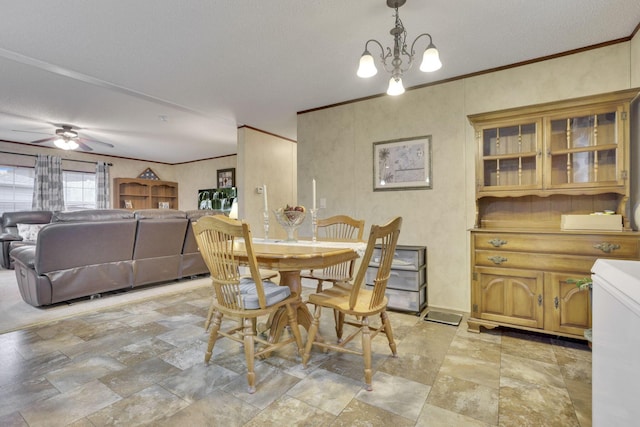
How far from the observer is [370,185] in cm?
365

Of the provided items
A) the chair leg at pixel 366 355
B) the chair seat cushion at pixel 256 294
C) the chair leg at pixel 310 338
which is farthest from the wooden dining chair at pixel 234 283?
the chair leg at pixel 366 355

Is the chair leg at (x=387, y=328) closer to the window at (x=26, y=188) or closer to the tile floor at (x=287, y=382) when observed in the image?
the tile floor at (x=287, y=382)

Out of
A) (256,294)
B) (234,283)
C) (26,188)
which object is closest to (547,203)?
(256,294)

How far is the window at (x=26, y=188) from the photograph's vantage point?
6141 millimetres

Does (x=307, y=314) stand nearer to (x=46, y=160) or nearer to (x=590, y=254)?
(x=590, y=254)

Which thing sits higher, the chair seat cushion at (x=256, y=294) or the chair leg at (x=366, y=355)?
the chair seat cushion at (x=256, y=294)

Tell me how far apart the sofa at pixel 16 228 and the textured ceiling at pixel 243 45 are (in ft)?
7.19

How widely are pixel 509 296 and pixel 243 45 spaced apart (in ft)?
9.79

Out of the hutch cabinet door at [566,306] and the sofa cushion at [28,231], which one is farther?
the sofa cushion at [28,231]

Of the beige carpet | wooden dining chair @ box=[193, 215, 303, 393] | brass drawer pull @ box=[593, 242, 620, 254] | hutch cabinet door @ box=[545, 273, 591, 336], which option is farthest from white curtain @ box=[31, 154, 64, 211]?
brass drawer pull @ box=[593, 242, 620, 254]

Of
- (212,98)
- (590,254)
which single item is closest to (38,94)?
(212,98)

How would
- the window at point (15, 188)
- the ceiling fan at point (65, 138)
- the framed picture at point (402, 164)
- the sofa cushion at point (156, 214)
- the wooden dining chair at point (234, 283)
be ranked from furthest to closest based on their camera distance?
the window at point (15, 188), the ceiling fan at point (65, 138), the sofa cushion at point (156, 214), the framed picture at point (402, 164), the wooden dining chair at point (234, 283)

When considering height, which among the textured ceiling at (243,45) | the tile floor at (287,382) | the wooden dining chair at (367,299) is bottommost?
the tile floor at (287,382)

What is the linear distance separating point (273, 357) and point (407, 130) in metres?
2.64
